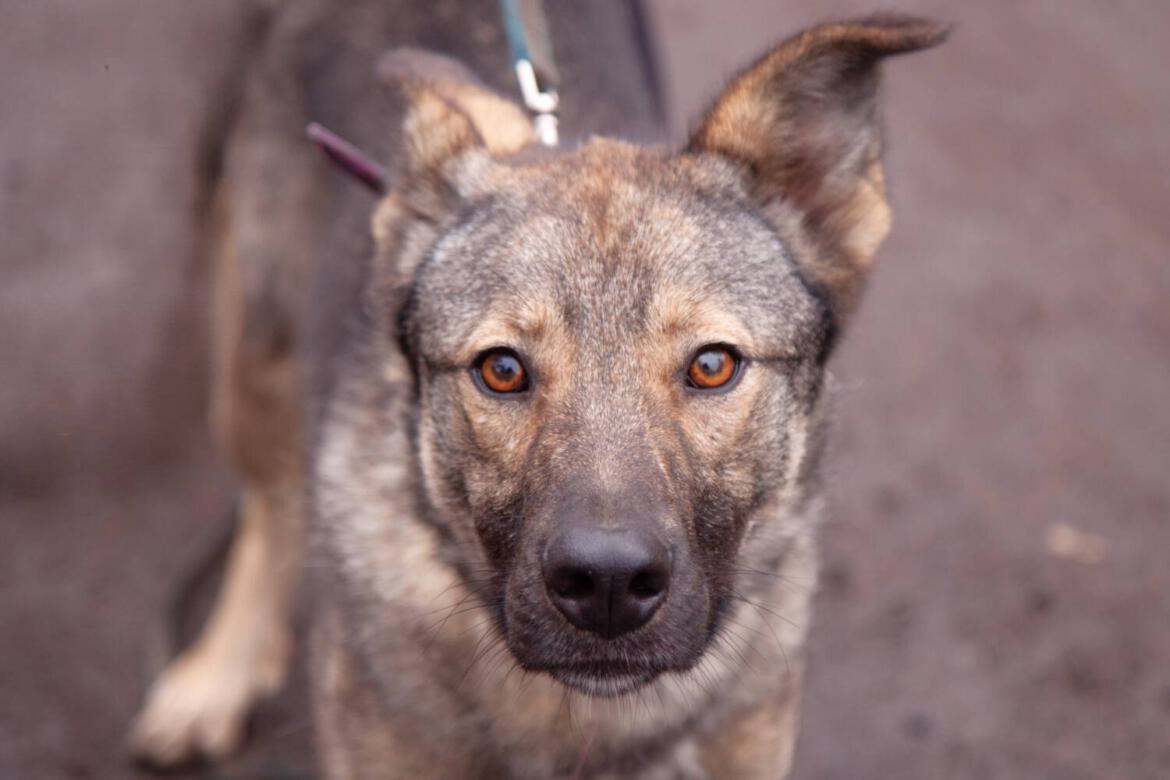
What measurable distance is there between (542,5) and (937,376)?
113 inches

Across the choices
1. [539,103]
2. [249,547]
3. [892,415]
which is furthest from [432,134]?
[892,415]

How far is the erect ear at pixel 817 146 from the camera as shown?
3.05 metres

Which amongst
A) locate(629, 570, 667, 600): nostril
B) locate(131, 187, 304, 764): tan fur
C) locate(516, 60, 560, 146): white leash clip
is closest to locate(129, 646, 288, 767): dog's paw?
locate(131, 187, 304, 764): tan fur

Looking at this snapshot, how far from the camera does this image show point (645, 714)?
3.25 m

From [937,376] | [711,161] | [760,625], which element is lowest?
[760,625]

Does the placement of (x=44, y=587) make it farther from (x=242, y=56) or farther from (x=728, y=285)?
(x=728, y=285)

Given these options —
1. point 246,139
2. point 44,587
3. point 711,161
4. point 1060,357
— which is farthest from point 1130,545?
point 44,587

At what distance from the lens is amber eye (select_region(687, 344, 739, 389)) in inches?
110

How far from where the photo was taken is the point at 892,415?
591cm

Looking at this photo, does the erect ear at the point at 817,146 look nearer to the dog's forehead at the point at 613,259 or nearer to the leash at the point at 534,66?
the dog's forehead at the point at 613,259

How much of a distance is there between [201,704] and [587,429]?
2.68 metres

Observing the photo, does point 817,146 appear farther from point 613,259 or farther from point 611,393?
point 611,393

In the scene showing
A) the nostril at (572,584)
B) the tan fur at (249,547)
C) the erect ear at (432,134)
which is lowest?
the tan fur at (249,547)


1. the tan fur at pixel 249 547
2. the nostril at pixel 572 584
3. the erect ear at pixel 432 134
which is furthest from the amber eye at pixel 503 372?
the tan fur at pixel 249 547
